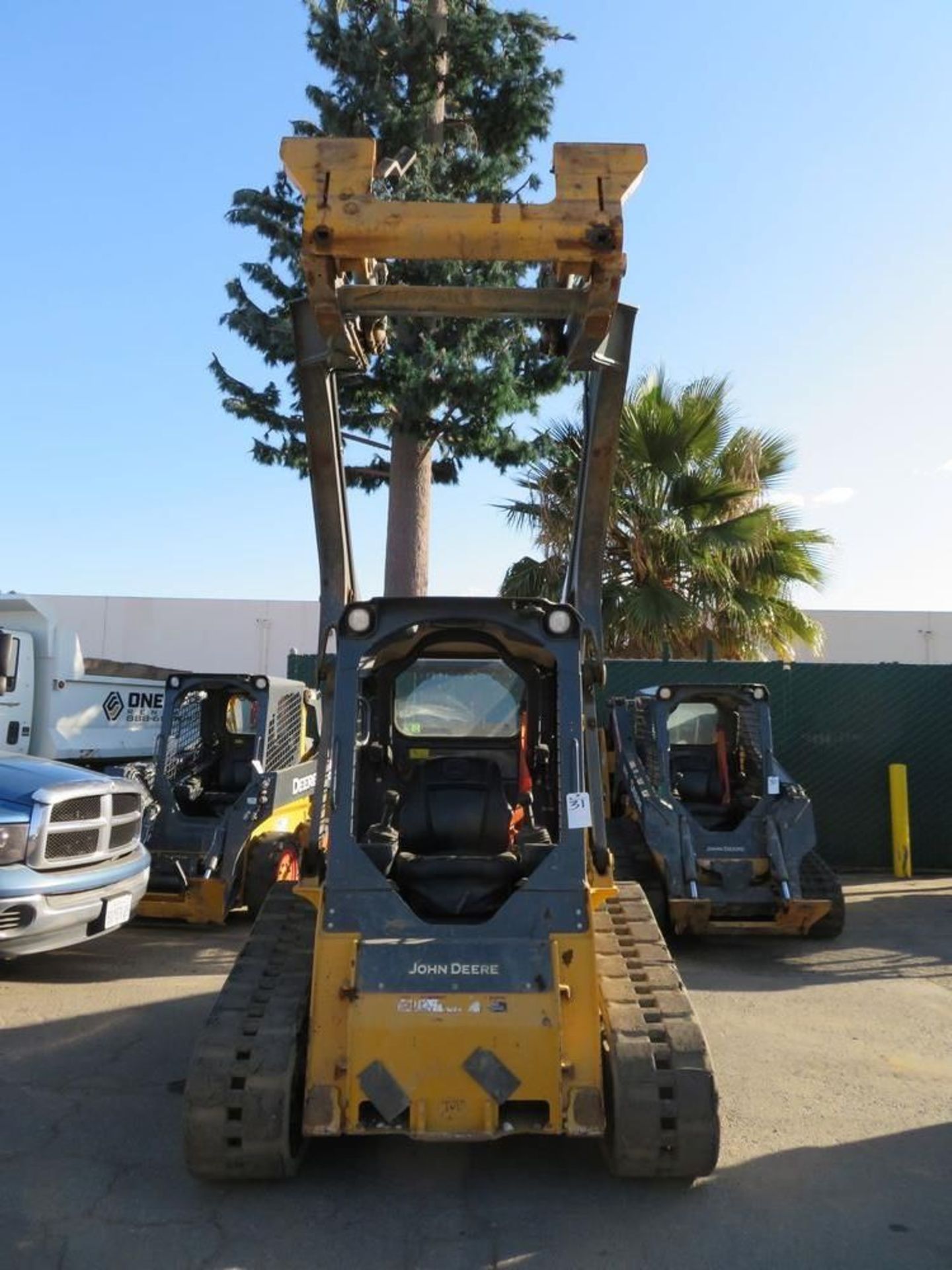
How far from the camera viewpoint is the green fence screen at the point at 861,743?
1209 cm

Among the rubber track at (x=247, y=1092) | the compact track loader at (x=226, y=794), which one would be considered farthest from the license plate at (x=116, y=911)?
the rubber track at (x=247, y=1092)

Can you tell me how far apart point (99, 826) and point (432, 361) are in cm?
745

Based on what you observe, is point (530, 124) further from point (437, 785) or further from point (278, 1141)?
point (278, 1141)

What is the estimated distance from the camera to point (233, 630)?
31703mm

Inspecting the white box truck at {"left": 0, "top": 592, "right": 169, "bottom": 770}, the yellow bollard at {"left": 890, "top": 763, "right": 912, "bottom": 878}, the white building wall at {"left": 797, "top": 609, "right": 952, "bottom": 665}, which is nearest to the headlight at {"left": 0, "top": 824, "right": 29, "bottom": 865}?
the white box truck at {"left": 0, "top": 592, "right": 169, "bottom": 770}

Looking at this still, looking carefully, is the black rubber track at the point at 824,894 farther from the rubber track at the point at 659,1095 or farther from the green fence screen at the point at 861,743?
the rubber track at the point at 659,1095

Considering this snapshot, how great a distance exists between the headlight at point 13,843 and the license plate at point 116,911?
77 cm

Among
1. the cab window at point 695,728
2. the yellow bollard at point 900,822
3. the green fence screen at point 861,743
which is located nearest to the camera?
the cab window at point 695,728

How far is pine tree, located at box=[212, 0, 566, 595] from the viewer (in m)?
13.2

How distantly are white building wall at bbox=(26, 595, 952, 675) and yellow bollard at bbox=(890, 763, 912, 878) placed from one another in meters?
20.3

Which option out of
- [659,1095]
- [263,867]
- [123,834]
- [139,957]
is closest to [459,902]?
[659,1095]

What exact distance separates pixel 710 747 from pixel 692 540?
4.00 m

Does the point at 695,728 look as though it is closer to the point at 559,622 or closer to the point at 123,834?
the point at 123,834

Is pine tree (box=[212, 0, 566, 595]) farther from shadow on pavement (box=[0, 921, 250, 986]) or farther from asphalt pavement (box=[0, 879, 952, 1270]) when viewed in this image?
asphalt pavement (box=[0, 879, 952, 1270])
